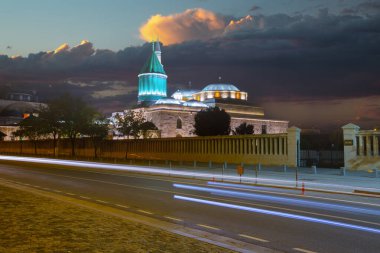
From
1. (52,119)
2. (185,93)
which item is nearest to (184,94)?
(185,93)

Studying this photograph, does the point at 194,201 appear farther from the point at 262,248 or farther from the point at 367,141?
the point at 367,141

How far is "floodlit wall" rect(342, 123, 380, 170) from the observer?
1171 inches

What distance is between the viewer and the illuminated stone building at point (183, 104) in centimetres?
9844

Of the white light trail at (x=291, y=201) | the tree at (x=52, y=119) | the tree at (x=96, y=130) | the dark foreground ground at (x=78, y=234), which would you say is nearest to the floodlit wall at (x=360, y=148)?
the white light trail at (x=291, y=201)

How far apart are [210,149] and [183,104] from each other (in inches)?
2258

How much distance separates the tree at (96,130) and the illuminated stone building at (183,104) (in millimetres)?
31699

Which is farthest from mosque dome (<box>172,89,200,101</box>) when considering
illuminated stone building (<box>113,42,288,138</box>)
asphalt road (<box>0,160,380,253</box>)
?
asphalt road (<box>0,160,380,253</box>)

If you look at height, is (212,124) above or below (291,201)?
above

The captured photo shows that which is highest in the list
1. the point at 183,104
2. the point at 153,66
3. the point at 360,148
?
the point at 153,66

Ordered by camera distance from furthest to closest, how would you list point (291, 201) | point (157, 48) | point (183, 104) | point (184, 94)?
point (184, 94) < point (157, 48) < point (183, 104) < point (291, 201)

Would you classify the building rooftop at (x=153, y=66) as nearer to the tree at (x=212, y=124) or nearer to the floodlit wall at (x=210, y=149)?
the tree at (x=212, y=124)

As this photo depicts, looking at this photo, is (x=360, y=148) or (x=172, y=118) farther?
(x=172, y=118)

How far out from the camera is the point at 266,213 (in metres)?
12.4

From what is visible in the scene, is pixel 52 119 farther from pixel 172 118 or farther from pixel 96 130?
pixel 172 118
